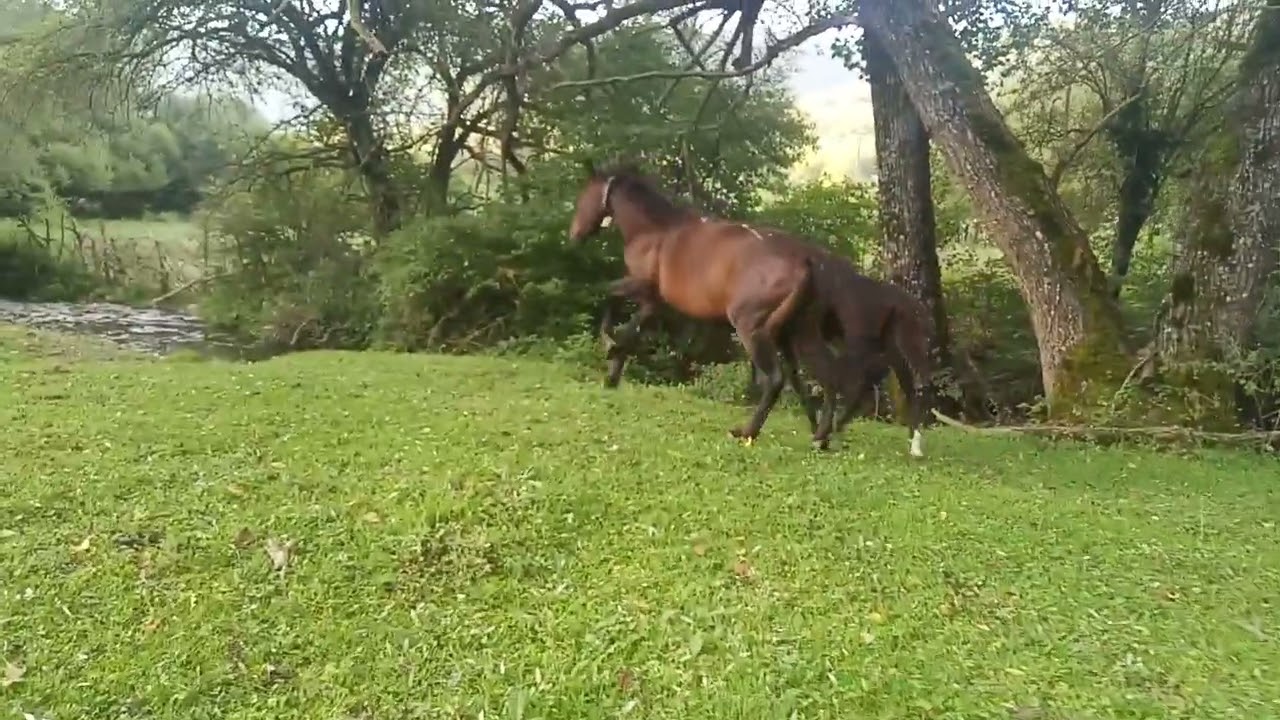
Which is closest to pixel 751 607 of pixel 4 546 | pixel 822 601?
pixel 822 601

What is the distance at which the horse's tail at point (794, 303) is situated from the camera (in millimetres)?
6348

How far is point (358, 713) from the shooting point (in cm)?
341

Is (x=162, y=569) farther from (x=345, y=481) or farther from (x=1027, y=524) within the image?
(x=1027, y=524)

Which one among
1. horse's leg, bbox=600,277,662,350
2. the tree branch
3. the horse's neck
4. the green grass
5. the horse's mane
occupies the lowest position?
the green grass

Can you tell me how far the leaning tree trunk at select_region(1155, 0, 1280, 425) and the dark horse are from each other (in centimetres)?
299

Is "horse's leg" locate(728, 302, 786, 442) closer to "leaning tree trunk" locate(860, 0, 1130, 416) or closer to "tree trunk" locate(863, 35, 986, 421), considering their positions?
"leaning tree trunk" locate(860, 0, 1130, 416)

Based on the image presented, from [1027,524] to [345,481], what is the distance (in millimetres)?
3435

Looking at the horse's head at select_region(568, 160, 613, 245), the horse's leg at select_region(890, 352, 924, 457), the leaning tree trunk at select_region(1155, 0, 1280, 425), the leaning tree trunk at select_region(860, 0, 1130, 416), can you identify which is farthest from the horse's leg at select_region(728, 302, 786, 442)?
the leaning tree trunk at select_region(1155, 0, 1280, 425)

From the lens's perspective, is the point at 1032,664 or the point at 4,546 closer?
the point at 1032,664

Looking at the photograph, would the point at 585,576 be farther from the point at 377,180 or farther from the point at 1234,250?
the point at 377,180

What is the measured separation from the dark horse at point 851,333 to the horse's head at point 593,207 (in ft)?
4.15

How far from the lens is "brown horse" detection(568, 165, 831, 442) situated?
6430 mm

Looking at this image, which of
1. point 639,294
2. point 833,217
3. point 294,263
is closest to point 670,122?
point 833,217

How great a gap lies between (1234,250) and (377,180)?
504 inches
